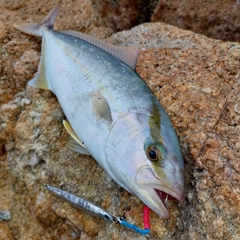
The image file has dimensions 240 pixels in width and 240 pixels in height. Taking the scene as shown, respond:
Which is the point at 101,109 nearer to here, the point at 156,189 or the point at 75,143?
the point at 75,143

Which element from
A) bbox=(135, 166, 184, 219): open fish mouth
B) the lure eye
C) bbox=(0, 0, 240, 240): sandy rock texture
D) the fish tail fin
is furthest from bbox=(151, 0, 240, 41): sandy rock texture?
bbox=(135, 166, 184, 219): open fish mouth

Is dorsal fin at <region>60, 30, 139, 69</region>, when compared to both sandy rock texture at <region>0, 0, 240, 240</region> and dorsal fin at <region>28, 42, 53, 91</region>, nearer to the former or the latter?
sandy rock texture at <region>0, 0, 240, 240</region>

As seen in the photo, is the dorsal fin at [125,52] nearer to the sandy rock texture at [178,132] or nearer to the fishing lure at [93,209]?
the sandy rock texture at [178,132]

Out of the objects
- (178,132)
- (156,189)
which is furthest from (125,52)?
(156,189)

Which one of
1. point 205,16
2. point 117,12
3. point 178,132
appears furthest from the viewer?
point 117,12

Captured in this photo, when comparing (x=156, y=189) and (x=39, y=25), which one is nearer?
(x=156, y=189)
